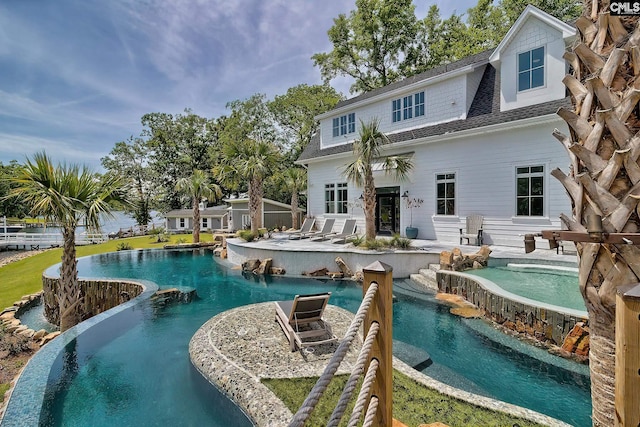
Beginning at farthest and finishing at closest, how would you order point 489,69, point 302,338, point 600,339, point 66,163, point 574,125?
point 489,69 < point 66,163 < point 302,338 < point 574,125 < point 600,339

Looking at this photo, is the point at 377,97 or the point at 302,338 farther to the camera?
the point at 377,97

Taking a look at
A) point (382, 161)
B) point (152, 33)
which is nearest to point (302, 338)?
point (382, 161)

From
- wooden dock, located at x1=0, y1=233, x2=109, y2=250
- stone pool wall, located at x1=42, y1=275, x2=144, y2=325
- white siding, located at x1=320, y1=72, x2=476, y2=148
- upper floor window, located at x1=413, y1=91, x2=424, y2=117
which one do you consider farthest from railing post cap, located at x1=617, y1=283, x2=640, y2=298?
wooden dock, located at x1=0, y1=233, x2=109, y2=250

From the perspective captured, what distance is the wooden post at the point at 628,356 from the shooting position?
1584 mm

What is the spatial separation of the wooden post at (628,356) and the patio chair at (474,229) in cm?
1401

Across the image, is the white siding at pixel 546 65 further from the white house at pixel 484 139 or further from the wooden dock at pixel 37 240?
the wooden dock at pixel 37 240

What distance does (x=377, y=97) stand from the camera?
19703 millimetres

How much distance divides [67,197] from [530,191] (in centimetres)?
1617

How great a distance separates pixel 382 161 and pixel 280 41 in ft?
38.4

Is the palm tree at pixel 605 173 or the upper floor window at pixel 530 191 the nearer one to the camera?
the palm tree at pixel 605 173

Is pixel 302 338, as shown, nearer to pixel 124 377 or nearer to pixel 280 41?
pixel 124 377

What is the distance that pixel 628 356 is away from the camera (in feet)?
5.38

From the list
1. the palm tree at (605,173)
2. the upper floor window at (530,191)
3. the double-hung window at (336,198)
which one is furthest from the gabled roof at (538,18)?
the palm tree at (605,173)

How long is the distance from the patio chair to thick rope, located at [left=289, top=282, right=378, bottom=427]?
562 inches
